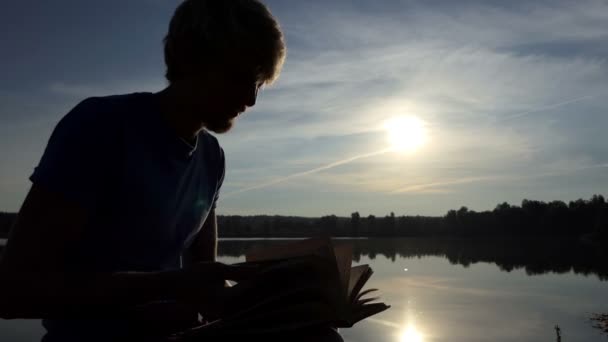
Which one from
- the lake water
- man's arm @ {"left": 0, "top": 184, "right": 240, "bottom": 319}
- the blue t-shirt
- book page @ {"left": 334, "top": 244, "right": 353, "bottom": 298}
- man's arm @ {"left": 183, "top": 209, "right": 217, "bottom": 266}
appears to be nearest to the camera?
man's arm @ {"left": 0, "top": 184, "right": 240, "bottom": 319}

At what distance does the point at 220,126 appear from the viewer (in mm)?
2141

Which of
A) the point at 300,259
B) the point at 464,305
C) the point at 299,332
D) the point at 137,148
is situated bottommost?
the point at 464,305

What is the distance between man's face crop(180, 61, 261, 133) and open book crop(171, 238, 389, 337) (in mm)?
593

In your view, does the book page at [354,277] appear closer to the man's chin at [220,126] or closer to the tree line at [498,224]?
the man's chin at [220,126]

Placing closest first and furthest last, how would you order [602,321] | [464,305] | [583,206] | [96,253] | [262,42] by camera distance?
[96,253]
[262,42]
[602,321]
[464,305]
[583,206]

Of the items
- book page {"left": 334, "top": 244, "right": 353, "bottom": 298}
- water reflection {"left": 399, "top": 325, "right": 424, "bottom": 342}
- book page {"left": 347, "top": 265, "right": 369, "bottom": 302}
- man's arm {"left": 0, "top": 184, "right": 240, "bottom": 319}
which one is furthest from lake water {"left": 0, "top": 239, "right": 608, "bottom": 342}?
man's arm {"left": 0, "top": 184, "right": 240, "bottom": 319}

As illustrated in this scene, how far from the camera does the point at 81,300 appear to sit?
159cm

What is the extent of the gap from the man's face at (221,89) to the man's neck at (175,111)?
1.3 inches

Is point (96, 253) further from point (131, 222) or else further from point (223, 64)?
point (223, 64)

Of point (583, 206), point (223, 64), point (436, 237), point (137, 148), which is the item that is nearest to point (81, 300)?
point (137, 148)

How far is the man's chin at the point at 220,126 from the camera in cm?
212

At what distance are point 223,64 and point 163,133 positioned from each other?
0.33m

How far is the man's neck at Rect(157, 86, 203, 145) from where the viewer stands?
2.08 meters

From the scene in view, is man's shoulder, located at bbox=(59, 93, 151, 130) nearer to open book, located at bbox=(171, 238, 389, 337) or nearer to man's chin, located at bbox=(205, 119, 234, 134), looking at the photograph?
man's chin, located at bbox=(205, 119, 234, 134)
